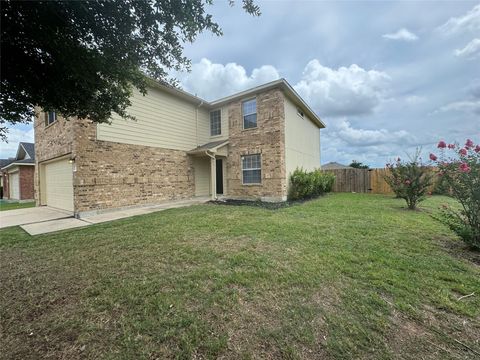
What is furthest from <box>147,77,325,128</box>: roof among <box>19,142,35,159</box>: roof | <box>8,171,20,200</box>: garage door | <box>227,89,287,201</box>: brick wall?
<box>19,142,35,159</box>: roof

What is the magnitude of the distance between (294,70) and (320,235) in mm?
10325

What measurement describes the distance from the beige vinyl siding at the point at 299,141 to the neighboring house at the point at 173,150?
0.18 ft

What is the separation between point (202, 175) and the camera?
42.5 ft

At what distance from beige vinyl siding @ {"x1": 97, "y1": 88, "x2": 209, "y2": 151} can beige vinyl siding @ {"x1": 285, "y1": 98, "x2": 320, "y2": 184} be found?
5.00 m

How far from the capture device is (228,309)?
2311 millimetres

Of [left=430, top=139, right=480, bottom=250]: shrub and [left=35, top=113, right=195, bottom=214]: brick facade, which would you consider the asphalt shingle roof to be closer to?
[left=35, top=113, right=195, bottom=214]: brick facade

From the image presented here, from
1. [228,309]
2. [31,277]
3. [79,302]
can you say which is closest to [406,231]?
[228,309]

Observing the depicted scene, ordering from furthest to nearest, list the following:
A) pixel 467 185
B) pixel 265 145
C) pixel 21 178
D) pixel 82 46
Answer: pixel 21 178, pixel 265 145, pixel 467 185, pixel 82 46

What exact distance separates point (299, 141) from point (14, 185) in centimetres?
2304

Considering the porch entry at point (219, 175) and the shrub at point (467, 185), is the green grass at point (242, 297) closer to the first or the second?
the shrub at point (467, 185)

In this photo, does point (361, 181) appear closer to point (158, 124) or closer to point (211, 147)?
point (211, 147)

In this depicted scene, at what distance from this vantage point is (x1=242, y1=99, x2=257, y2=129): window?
1132 cm

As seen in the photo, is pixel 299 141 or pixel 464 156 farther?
pixel 299 141

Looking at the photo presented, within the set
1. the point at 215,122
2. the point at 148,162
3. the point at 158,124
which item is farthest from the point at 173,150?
the point at 215,122
